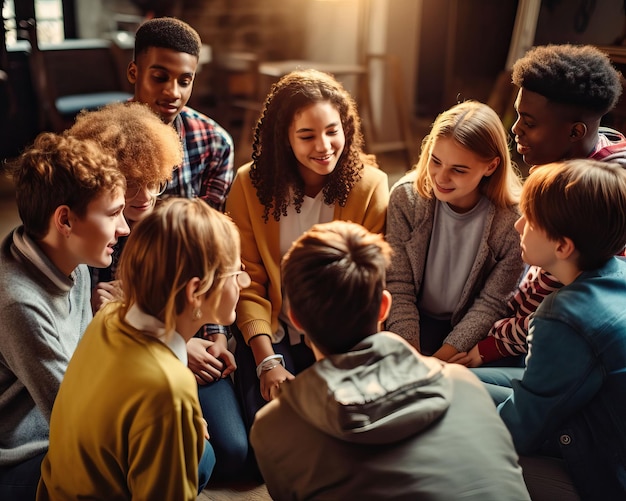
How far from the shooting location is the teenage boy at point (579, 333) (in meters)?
1.37

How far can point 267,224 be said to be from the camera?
6.67ft

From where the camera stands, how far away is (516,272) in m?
1.92

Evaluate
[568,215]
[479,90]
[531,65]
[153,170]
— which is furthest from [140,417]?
[479,90]

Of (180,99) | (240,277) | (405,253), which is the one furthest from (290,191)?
(240,277)

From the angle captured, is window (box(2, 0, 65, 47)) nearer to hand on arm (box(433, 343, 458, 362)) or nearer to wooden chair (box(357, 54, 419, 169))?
wooden chair (box(357, 54, 419, 169))

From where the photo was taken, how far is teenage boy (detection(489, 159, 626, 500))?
53.8 inches

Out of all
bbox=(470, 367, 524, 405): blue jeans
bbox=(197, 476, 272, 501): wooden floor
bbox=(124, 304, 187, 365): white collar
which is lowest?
bbox=(197, 476, 272, 501): wooden floor

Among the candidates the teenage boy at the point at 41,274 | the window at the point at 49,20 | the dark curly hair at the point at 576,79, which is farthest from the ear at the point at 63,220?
the window at the point at 49,20

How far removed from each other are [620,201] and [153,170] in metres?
1.12

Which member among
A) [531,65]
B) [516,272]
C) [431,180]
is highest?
[531,65]

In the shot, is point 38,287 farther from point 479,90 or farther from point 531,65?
point 479,90

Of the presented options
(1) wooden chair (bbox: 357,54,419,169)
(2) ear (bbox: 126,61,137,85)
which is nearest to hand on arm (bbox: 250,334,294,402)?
(2) ear (bbox: 126,61,137,85)

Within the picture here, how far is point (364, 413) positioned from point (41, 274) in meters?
0.80

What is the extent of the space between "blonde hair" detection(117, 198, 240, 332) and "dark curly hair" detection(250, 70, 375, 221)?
72cm
